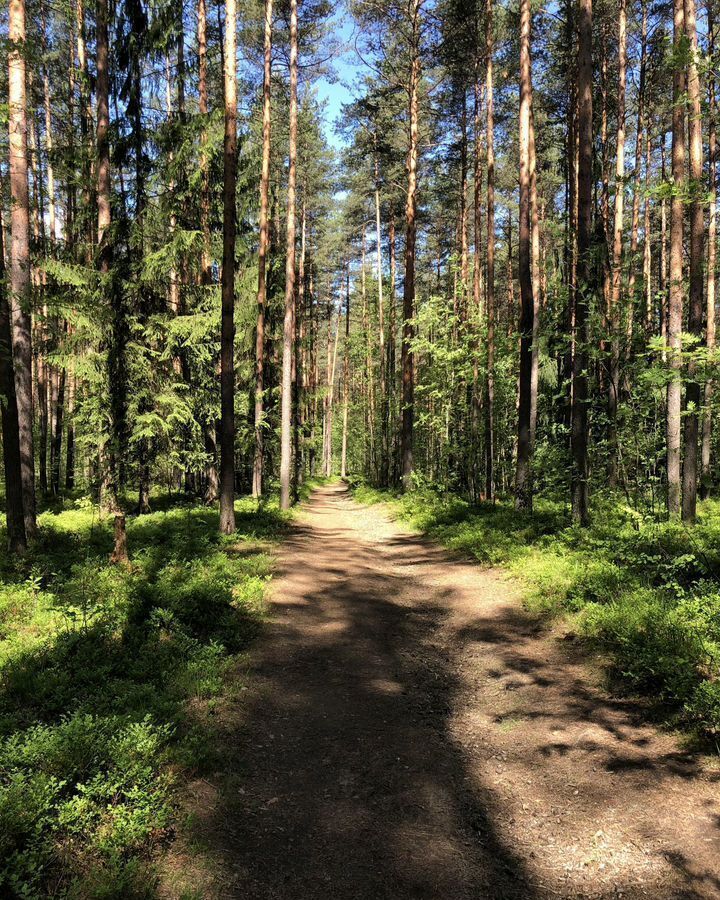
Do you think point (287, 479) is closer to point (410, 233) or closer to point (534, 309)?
point (534, 309)

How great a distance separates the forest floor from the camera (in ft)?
10.5

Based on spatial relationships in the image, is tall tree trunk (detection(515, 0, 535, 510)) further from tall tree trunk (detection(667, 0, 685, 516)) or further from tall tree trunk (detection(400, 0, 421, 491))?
tall tree trunk (detection(400, 0, 421, 491))

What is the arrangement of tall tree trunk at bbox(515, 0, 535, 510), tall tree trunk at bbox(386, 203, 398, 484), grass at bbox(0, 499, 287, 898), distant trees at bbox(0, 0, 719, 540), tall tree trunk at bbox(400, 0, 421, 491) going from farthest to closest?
1. tall tree trunk at bbox(386, 203, 398, 484)
2. tall tree trunk at bbox(400, 0, 421, 491)
3. tall tree trunk at bbox(515, 0, 535, 510)
4. distant trees at bbox(0, 0, 719, 540)
5. grass at bbox(0, 499, 287, 898)

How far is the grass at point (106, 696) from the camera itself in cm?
309

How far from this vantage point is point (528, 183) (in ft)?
46.1

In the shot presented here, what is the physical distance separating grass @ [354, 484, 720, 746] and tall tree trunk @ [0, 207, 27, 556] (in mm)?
8948

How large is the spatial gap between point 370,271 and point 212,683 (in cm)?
4023

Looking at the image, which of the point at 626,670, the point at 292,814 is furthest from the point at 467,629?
the point at 292,814

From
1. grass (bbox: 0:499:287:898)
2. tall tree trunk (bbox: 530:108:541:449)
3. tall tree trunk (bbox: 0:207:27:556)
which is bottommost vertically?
grass (bbox: 0:499:287:898)

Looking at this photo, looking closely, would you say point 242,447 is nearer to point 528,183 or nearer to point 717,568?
point 528,183

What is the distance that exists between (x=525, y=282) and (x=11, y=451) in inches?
481

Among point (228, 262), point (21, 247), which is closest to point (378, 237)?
point (228, 262)

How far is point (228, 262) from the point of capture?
448 inches

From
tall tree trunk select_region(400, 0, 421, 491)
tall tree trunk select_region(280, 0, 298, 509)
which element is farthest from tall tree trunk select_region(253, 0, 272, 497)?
tall tree trunk select_region(400, 0, 421, 491)
